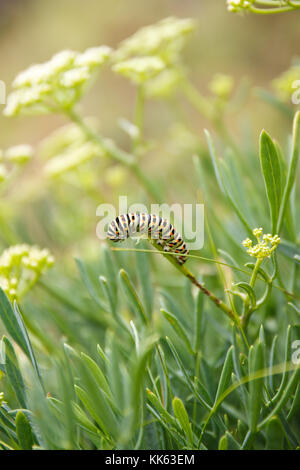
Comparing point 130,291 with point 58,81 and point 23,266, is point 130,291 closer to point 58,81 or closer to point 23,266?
point 23,266

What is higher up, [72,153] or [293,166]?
[72,153]

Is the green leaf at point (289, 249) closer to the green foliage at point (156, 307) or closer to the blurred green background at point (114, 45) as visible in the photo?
the green foliage at point (156, 307)

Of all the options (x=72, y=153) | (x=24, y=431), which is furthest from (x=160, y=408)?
(x=72, y=153)

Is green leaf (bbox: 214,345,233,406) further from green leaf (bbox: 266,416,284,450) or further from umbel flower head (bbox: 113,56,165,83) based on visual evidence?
umbel flower head (bbox: 113,56,165,83)

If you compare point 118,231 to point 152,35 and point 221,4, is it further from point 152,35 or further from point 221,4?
point 221,4

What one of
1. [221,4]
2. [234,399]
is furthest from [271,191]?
[221,4]

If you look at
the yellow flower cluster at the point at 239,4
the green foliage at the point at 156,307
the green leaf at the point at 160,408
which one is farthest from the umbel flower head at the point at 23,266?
the yellow flower cluster at the point at 239,4

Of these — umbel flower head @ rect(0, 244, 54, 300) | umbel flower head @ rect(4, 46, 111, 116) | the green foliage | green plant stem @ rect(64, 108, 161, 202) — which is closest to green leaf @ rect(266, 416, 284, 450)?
the green foliage
